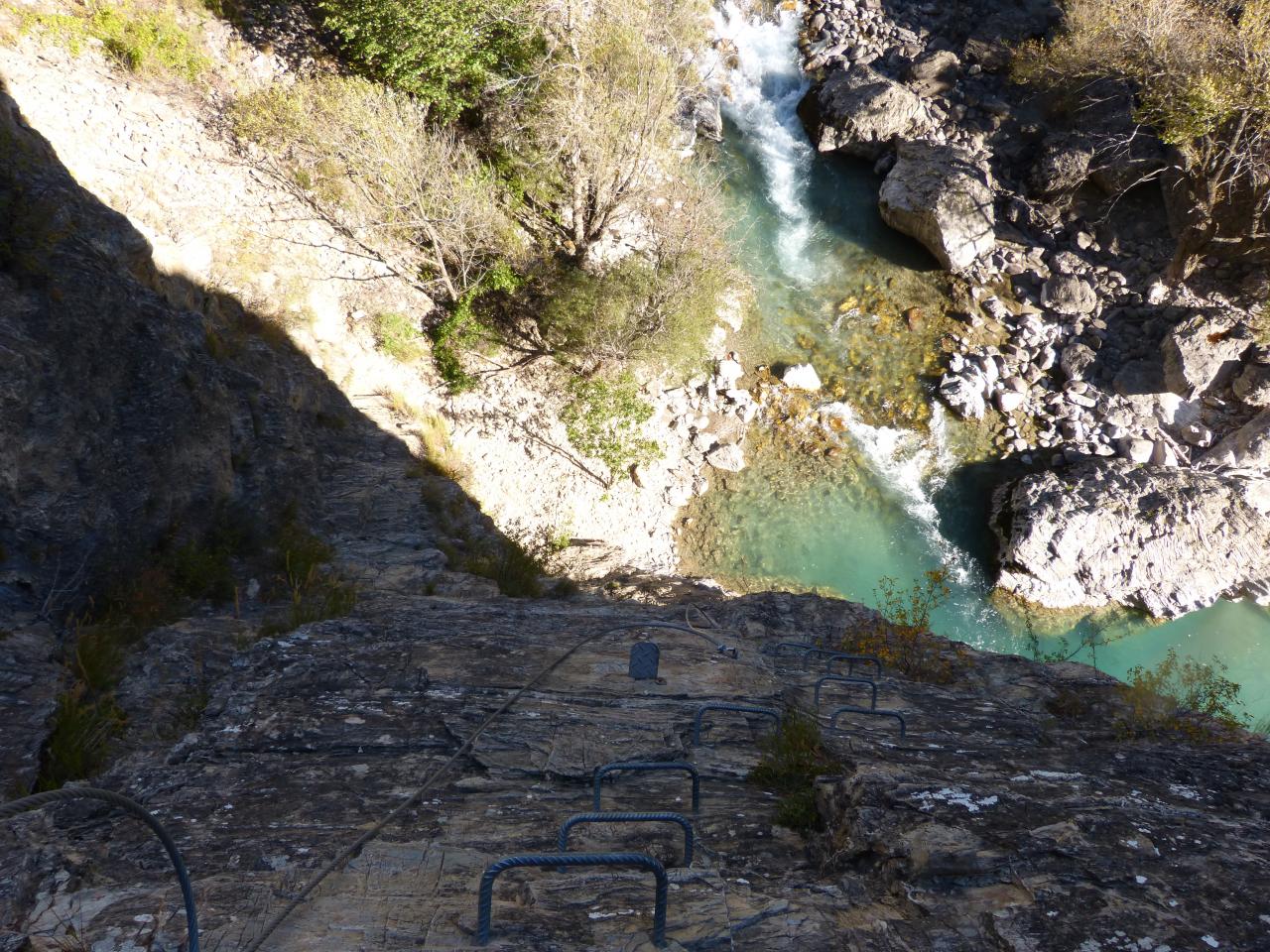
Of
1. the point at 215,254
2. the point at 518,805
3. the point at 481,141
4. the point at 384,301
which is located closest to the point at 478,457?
the point at 384,301

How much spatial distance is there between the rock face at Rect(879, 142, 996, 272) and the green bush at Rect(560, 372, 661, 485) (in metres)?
9.60

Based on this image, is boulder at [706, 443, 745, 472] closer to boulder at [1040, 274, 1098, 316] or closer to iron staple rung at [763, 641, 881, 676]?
iron staple rung at [763, 641, 881, 676]

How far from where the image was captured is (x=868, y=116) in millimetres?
20469

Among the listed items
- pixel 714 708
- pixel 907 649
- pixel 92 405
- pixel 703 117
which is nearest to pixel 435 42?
pixel 703 117

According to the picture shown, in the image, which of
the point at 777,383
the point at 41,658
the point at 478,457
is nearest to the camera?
the point at 41,658

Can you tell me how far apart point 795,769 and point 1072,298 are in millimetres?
17046

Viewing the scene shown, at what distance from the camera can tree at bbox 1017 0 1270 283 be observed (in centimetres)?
1614

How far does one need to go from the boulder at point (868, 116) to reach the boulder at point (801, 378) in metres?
8.40

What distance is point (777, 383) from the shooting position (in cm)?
1636

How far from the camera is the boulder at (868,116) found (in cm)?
2050

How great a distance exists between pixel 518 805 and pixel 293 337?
9194 mm

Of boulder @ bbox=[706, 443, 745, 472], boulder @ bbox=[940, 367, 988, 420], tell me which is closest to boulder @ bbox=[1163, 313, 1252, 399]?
boulder @ bbox=[940, 367, 988, 420]

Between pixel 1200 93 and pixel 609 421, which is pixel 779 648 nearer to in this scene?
pixel 609 421

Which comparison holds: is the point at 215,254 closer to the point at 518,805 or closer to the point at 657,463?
the point at 657,463
